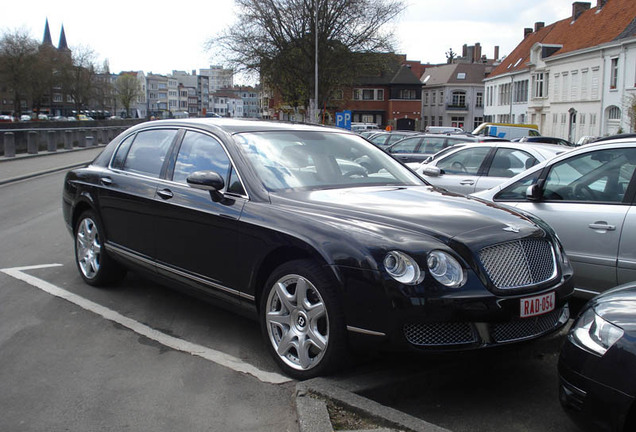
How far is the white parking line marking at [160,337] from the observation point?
4145 millimetres

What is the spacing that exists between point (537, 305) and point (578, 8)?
65190 mm

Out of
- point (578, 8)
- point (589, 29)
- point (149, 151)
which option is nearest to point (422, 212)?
point (149, 151)

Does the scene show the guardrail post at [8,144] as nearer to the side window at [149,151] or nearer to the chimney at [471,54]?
the side window at [149,151]

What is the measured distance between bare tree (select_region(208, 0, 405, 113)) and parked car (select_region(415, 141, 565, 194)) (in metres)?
36.2

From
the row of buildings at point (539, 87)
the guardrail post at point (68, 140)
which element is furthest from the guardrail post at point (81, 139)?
the row of buildings at point (539, 87)

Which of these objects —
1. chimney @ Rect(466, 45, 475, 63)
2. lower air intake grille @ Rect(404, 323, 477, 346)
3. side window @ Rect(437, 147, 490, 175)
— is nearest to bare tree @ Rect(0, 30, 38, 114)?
side window @ Rect(437, 147, 490, 175)

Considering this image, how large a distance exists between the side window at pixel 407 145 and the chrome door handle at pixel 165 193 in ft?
42.1

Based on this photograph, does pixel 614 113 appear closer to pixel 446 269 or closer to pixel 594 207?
pixel 594 207

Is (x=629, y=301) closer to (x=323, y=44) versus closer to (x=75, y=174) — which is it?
(x=75, y=174)

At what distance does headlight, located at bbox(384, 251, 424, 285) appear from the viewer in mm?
3408

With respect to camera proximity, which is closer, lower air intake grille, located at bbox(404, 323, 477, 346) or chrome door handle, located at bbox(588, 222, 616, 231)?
lower air intake grille, located at bbox(404, 323, 477, 346)

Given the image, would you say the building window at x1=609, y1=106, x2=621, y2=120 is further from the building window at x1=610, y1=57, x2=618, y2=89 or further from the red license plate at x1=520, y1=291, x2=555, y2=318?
the red license plate at x1=520, y1=291, x2=555, y2=318

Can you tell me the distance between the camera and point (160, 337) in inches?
192

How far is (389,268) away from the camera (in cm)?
347
